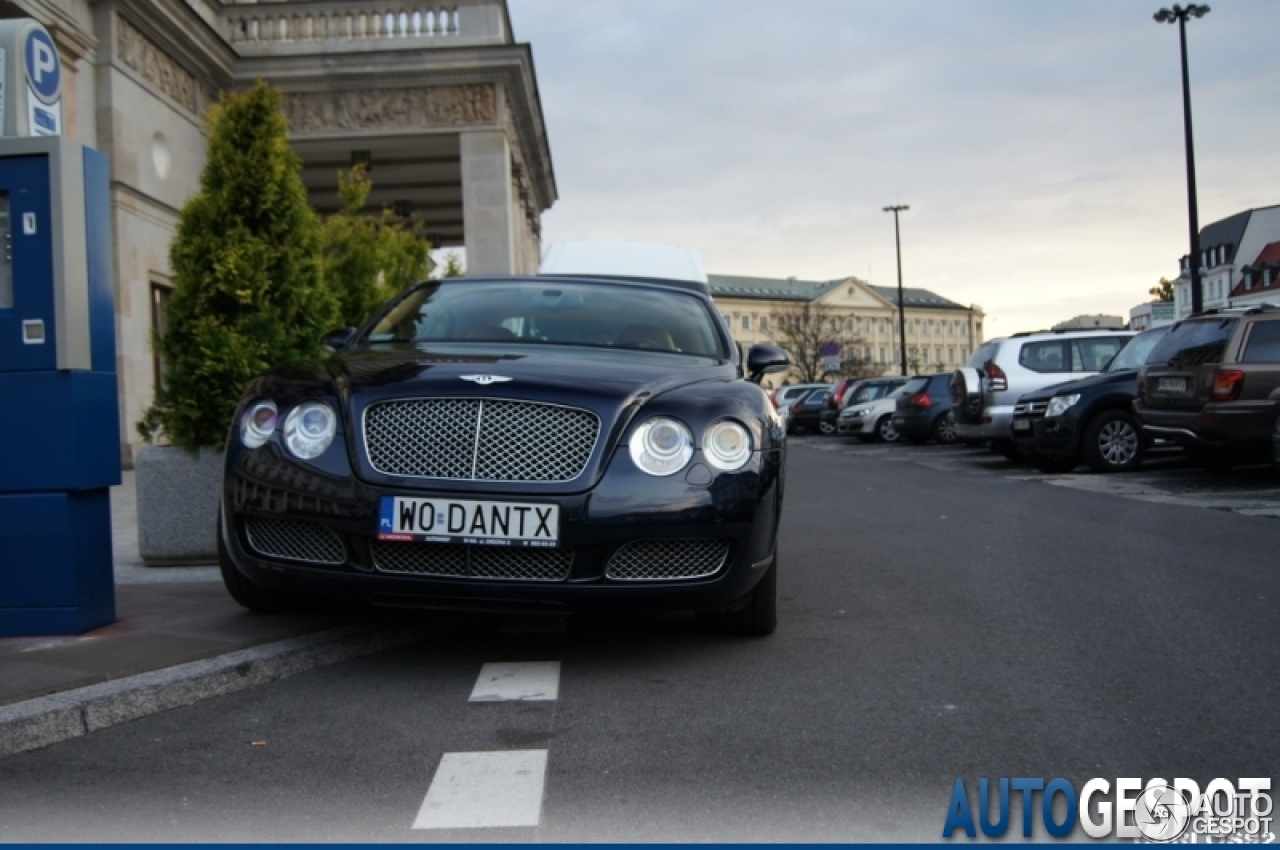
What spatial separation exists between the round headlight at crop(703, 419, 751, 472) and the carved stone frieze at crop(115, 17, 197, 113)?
A: 1813cm

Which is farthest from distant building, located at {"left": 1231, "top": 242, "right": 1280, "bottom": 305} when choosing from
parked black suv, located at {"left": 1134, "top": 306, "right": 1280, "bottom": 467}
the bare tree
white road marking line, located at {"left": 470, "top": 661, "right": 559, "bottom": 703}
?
white road marking line, located at {"left": 470, "top": 661, "right": 559, "bottom": 703}

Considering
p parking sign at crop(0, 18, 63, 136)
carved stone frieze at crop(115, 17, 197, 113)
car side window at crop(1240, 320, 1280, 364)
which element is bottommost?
Answer: car side window at crop(1240, 320, 1280, 364)

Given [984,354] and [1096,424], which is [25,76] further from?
[984,354]

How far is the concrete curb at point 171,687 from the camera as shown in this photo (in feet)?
12.6

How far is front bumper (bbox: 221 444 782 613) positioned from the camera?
4277 mm

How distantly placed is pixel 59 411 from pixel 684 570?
2479 mm

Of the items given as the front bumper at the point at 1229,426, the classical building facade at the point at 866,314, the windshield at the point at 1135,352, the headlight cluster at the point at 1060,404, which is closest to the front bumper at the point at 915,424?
the windshield at the point at 1135,352

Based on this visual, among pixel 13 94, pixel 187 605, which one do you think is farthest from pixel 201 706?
pixel 13 94

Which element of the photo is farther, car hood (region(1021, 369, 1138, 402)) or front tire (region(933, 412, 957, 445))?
front tire (region(933, 412, 957, 445))

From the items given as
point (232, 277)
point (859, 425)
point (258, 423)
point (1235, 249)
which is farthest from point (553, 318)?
point (1235, 249)

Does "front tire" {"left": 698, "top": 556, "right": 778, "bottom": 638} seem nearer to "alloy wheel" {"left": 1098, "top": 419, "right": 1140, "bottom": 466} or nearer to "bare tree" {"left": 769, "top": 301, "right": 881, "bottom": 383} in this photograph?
"alloy wheel" {"left": 1098, "top": 419, "right": 1140, "bottom": 466}

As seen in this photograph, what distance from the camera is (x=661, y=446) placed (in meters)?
4.43

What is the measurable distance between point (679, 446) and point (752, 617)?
100cm

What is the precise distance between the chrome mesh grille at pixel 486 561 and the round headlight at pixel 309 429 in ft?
1.42
